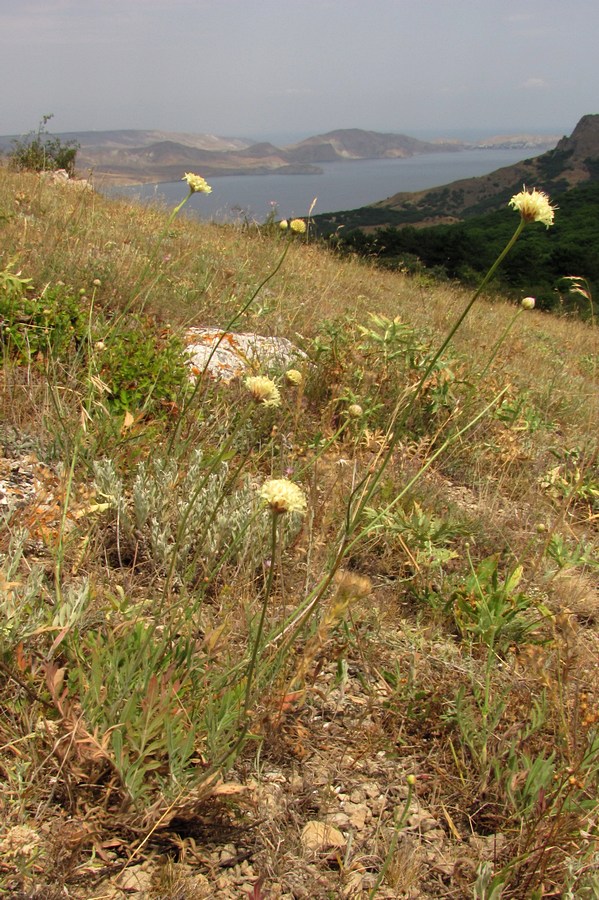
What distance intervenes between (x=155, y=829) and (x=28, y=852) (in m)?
0.27

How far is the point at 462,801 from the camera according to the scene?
1.73 metres

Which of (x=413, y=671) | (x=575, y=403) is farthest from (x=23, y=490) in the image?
(x=575, y=403)

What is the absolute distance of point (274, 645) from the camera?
1.89m

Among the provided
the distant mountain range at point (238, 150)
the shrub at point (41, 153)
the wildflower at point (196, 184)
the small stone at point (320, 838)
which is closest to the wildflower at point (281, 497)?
the small stone at point (320, 838)

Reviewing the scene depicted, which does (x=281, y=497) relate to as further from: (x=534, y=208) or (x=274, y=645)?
(x=534, y=208)

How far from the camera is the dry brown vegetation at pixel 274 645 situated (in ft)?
4.77

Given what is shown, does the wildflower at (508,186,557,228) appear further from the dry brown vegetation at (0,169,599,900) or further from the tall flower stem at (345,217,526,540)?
the dry brown vegetation at (0,169,599,900)

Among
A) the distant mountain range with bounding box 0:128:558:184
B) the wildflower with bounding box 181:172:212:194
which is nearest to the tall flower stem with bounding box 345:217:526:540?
the wildflower with bounding box 181:172:212:194

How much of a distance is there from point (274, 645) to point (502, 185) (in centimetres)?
5764

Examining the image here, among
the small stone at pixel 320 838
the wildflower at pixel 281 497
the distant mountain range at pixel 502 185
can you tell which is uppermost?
the distant mountain range at pixel 502 185

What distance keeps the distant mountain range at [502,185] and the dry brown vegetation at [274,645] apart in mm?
38295

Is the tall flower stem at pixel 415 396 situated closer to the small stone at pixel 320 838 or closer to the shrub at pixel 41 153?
the small stone at pixel 320 838

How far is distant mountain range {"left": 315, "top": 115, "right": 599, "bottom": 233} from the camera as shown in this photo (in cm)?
4350

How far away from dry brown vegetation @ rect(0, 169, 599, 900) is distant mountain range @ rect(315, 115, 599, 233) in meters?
38.3
